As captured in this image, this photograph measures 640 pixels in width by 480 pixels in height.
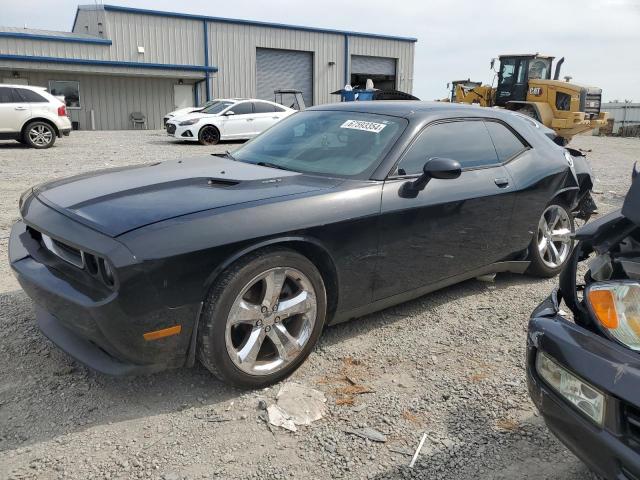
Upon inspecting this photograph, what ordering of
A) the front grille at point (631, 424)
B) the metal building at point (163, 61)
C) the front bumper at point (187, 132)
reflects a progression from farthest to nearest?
the metal building at point (163, 61)
the front bumper at point (187, 132)
the front grille at point (631, 424)

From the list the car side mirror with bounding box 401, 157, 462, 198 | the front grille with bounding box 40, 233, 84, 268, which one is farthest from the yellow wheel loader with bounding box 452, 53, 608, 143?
the front grille with bounding box 40, 233, 84, 268

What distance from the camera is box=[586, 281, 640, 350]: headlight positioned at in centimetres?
177

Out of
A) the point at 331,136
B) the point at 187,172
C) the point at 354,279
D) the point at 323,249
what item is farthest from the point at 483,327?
the point at 187,172

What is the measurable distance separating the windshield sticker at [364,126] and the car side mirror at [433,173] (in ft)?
1.59

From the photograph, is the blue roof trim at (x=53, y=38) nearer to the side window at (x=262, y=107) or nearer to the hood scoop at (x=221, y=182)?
the side window at (x=262, y=107)

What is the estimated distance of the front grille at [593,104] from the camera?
61.6ft

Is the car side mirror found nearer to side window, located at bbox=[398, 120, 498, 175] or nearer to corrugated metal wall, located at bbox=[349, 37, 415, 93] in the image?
side window, located at bbox=[398, 120, 498, 175]

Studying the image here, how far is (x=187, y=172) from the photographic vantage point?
11.0 ft

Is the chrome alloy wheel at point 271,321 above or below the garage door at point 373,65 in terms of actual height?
below

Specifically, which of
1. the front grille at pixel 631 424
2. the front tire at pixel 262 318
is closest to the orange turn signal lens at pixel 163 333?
the front tire at pixel 262 318

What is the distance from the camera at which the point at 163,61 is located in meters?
26.4

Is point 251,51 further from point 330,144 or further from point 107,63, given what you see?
point 330,144

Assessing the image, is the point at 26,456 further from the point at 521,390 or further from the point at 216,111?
the point at 216,111

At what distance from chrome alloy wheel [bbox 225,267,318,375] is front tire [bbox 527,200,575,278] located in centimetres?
234
